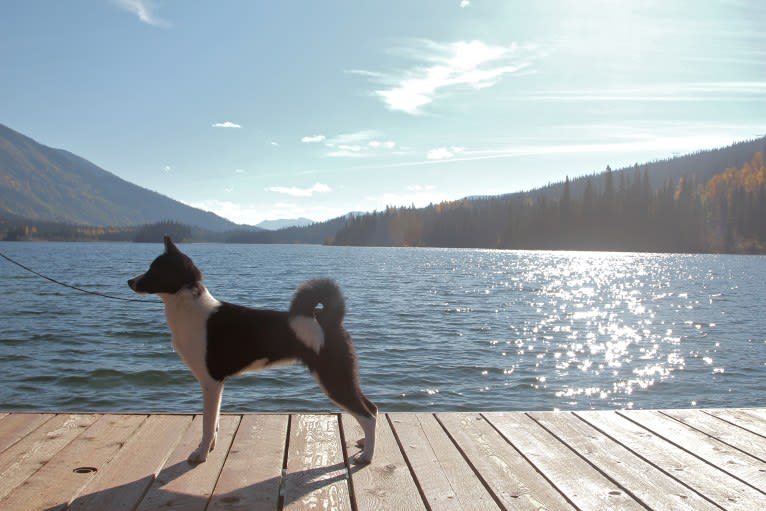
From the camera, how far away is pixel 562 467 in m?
4.36

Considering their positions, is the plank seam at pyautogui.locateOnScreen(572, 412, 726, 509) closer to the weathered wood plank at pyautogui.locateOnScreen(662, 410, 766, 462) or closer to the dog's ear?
the weathered wood plank at pyautogui.locateOnScreen(662, 410, 766, 462)

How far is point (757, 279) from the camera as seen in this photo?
50812 mm

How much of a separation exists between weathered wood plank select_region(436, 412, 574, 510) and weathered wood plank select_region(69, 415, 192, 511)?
7.42 ft

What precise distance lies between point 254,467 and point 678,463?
10.3 feet

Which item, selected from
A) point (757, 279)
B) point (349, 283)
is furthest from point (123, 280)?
point (757, 279)

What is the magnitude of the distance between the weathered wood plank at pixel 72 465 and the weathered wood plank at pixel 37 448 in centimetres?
6

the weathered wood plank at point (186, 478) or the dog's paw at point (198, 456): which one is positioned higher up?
the dog's paw at point (198, 456)

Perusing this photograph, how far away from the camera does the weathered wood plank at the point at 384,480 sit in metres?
3.75

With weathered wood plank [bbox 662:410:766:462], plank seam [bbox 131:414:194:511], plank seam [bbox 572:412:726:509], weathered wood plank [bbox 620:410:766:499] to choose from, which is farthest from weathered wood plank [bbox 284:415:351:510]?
weathered wood plank [bbox 662:410:766:462]

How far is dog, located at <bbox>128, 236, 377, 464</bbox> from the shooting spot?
4324 mm

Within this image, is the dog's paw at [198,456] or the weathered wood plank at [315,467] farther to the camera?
the dog's paw at [198,456]

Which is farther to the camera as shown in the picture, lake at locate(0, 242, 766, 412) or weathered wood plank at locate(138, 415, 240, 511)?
lake at locate(0, 242, 766, 412)

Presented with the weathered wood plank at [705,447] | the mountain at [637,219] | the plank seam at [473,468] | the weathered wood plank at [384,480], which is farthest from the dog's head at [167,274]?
the mountain at [637,219]

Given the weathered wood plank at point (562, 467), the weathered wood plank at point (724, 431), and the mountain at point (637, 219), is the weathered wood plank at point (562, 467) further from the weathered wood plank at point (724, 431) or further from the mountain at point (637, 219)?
the mountain at point (637, 219)
